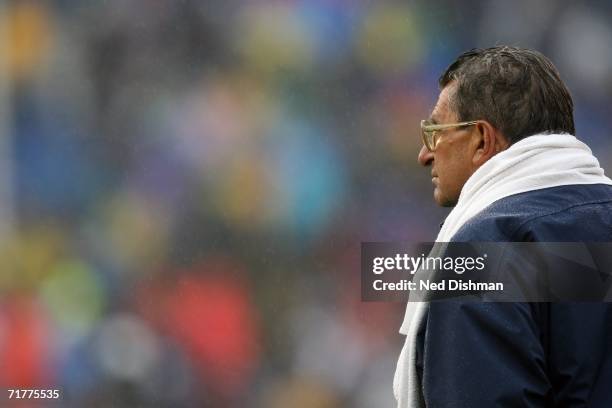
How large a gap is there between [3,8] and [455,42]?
1.97m

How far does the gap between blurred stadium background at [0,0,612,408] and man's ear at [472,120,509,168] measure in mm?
2330

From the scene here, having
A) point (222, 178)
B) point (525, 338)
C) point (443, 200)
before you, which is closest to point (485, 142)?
point (443, 200)

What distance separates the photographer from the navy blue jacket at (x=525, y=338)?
154 cm

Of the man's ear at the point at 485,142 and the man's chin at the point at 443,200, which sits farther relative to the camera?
the man's chin at the point at 443,200

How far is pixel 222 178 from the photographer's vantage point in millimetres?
4391

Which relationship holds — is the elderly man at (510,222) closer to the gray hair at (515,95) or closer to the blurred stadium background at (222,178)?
the gray hair at (515,95)

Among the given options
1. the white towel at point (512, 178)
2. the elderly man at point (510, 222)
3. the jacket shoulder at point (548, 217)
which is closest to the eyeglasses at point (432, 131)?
the elderly man at point (510, 222)

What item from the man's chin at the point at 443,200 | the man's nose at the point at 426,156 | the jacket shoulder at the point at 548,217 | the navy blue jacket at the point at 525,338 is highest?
the man's nose at the point at 426,156

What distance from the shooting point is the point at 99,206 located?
4461mm

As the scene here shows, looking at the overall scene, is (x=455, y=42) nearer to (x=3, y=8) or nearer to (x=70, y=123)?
(x=70, y=123)

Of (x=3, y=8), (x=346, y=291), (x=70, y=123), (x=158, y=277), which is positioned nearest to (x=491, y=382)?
(x=346, y=291)

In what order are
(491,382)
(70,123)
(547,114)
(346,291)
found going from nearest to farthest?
1. (491,382)
2. (547,114)
3. (346,291)
4. (70,123)

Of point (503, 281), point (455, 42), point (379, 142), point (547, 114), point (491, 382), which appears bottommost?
point (491, 382)

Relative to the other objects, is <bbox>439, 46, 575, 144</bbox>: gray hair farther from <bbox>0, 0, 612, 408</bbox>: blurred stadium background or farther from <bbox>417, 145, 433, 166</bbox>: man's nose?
<bbox>0, 0, 612, 408</bbox>: blurred stadium background
